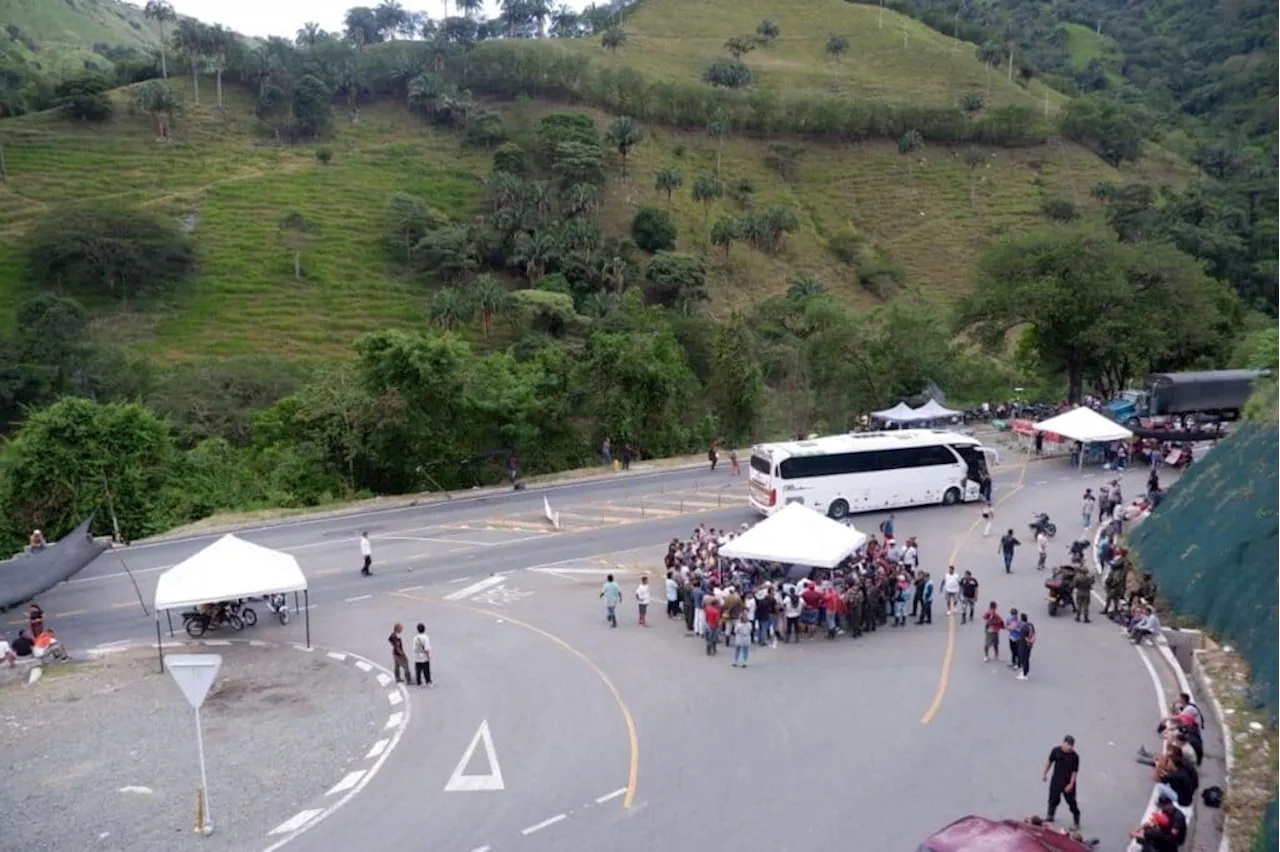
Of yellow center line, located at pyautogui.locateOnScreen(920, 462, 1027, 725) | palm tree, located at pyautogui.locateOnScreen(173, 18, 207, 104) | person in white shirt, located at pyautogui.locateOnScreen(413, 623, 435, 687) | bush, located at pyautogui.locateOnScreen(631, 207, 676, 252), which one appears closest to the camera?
yellow center line, located at pyautogui.locateOnScreen(920, 462, 1027, 725)

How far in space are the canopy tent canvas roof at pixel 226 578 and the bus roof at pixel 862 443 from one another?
605 inches

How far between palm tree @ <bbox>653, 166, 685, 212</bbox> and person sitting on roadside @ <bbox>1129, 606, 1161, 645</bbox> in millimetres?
84889

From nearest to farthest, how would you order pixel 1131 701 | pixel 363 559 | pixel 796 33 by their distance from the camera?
pixel 1131 701
pixel 363 559
pixel 796 33

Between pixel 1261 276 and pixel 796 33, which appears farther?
pixel 796 33

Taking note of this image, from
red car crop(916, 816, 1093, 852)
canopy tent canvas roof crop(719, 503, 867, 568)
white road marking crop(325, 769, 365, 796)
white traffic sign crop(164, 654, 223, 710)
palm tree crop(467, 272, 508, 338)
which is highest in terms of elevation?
palm tree crop(467, 272, 508, 338)

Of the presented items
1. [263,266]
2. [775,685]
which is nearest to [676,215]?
[263,266]

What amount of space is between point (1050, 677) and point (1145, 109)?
14622 cm

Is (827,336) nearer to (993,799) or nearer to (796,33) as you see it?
(993,799)

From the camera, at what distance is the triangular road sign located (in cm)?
1404

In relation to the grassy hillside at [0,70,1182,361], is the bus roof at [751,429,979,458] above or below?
below

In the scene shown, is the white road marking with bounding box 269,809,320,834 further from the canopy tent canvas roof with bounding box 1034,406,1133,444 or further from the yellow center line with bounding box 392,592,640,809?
the canopy tent canvas roof with bounding box 1034,406,1133,444

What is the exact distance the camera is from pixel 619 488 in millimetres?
38062

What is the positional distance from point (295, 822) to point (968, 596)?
46.6ft

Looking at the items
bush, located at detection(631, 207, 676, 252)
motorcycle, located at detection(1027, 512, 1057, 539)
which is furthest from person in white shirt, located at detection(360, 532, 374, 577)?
bush, located at detection(631, 207, 676, 252)
